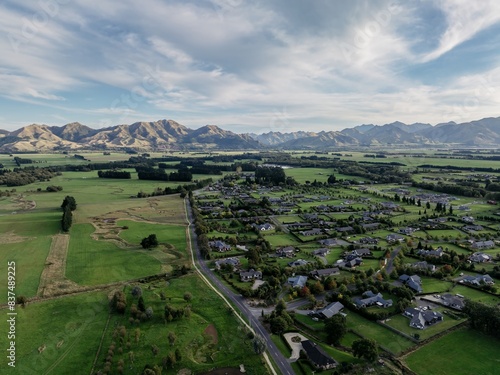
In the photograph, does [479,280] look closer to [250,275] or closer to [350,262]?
[350,262]

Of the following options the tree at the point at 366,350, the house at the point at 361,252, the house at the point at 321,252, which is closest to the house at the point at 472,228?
the house at the point at 361,252

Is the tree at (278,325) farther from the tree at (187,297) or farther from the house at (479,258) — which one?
the house at (479,258)

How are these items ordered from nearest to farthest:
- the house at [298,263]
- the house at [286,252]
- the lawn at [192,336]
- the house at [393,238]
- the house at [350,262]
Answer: the lawn at [192,336] → the house at [298,263] → the house at [350,262] → the house at [286,252] → the house at [393,238]

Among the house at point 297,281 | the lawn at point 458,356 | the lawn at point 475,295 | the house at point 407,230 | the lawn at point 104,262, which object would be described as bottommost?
the lawn at point 475,295

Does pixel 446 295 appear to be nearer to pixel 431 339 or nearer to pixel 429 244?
pixel 431 339

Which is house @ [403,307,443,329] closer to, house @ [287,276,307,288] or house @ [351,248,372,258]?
house @ [287,276,307,288]

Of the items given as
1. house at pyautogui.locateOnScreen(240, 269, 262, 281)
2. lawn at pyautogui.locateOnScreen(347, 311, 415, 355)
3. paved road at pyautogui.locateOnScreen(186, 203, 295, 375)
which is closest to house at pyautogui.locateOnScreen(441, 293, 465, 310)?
lawn at pyautogui.locateOnScreen(347, 311, 415, 355)
